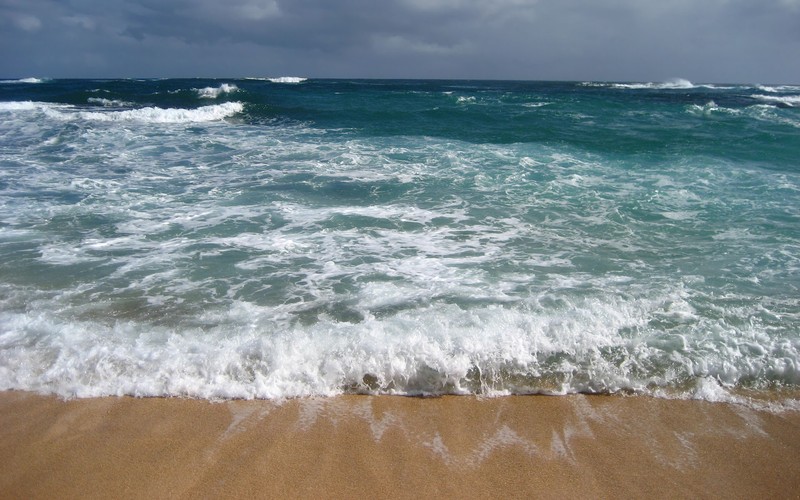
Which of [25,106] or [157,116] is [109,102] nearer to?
[25,106]

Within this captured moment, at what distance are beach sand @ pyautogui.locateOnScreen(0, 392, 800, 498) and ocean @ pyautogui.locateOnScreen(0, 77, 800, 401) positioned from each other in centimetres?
19

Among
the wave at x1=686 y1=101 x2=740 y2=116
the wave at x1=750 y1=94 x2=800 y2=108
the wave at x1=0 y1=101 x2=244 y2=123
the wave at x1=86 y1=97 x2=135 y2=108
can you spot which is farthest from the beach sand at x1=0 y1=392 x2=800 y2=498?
the wave at x1=750 y1=94 x2=800 y2=108

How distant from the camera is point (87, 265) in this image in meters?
5.70

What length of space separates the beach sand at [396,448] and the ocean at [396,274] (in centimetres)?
19

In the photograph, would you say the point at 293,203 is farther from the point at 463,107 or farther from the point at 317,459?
the point at 463,107

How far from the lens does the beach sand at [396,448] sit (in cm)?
290

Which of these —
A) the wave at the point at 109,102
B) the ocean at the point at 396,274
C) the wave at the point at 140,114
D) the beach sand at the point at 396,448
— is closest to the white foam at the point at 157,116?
the wave at the point at 140,114

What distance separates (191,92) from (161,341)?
1252 inches

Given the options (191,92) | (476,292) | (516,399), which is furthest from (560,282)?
(191,92)

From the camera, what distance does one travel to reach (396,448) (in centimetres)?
318

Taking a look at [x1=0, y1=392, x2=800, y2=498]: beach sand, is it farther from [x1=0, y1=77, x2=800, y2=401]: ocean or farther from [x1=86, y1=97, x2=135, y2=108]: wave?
[x1=86, y1=97, x2=135, y2=108]: wave

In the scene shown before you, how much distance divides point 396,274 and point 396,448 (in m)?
2.62

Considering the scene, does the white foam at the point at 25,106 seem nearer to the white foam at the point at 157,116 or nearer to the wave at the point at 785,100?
the white foam at the point at 157,116

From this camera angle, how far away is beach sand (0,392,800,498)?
114 inches
